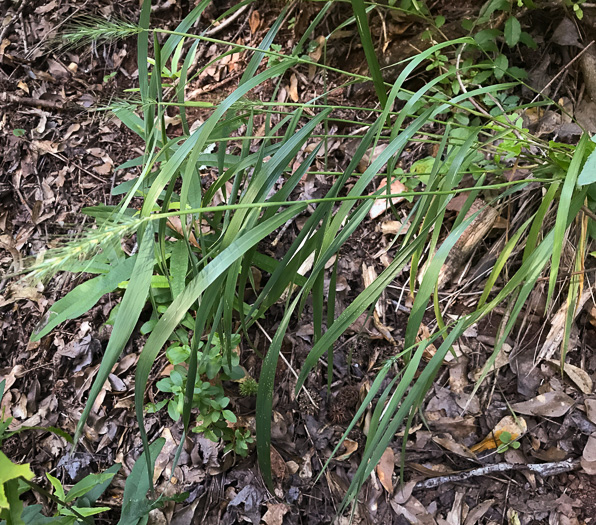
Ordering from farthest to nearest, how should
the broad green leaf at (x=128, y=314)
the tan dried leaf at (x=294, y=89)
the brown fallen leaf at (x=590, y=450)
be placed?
the tan dried leaf at (x=294, y=89) < the brown fallen leaf at (x=590, y=450) < the broad green leaf at (x=128, y=314)

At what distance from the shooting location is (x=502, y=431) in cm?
104

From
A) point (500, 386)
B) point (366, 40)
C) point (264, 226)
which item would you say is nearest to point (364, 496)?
point (500, 386)

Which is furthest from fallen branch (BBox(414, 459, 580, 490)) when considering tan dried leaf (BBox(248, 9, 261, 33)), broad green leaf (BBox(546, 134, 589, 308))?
tan dried leaf (BBox(248, 9, 261, 33))

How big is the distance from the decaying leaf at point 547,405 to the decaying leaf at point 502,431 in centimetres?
3

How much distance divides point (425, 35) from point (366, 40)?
735 mm

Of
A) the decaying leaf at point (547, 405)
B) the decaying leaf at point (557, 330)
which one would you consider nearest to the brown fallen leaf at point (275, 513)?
the decaying leaf at point (547, 405)

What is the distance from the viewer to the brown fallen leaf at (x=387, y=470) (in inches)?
41.2

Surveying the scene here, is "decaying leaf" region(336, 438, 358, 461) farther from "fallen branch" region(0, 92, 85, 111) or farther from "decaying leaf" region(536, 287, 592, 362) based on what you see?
"fallen branch" region(0, 92, 85, 111)

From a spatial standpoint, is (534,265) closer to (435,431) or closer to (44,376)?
(435,431)

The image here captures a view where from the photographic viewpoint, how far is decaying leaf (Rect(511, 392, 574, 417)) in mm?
1025

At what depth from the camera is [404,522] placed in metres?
1.02

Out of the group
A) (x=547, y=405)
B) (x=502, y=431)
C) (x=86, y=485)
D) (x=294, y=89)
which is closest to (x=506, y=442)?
(x=502, y=431)

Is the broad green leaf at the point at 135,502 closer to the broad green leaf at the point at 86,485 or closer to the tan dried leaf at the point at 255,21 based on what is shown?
the broad green leaf at the point at 86,485

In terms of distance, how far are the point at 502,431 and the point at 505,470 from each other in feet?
0.27
